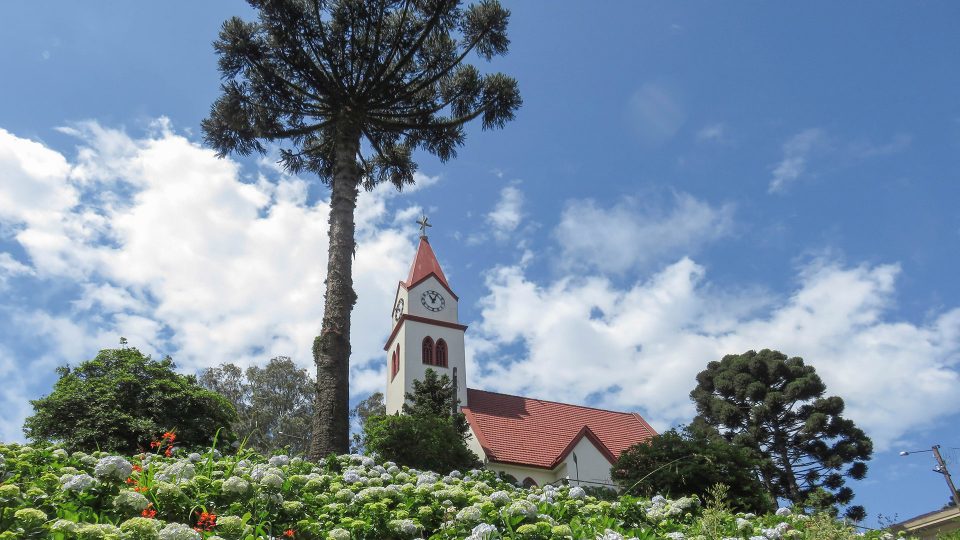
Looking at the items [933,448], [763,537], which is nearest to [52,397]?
[763,537]

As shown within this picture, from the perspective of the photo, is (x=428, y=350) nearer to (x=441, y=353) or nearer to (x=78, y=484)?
(x=441, y=353)

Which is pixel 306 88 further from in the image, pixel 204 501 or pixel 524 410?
pixel 524 410

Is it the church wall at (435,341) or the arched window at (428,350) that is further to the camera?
the arched window at (428,350)

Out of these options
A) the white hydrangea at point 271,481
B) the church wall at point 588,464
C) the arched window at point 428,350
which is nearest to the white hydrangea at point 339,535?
the white hydrangea at point 271,481

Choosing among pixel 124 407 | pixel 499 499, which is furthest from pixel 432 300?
pixel 499 499

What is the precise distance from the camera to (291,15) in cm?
1420

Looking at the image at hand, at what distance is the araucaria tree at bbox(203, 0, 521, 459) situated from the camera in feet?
46.5

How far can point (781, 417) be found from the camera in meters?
33.5

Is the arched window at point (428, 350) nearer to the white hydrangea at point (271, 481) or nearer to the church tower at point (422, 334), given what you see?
the church tower at point (422, 334)

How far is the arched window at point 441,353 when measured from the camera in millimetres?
32438

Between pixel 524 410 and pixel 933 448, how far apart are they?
15421 mm

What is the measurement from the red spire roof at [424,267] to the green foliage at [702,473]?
21441mm

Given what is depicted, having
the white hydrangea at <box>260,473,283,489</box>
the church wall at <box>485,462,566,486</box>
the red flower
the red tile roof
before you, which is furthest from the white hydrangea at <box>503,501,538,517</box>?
the church wall at <box>485,462,566,486</box>

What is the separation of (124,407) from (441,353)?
19393 millimetres
